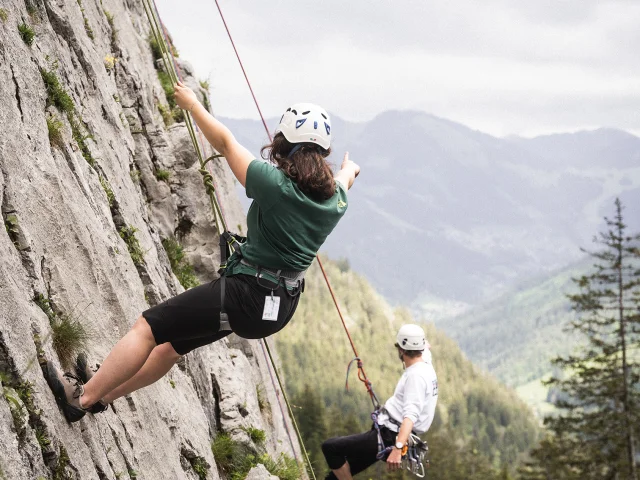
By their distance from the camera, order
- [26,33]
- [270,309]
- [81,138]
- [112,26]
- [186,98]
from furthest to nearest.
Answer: [112,26]
[81,138]
[26,33]
[186,98]
[270,309]

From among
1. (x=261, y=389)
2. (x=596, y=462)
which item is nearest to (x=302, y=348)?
(x=596, y=462)

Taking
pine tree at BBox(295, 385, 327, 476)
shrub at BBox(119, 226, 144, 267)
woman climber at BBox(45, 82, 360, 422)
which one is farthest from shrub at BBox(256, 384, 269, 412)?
pine tree at BBox(295, 385, 327, 476)

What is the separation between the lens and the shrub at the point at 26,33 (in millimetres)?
7043

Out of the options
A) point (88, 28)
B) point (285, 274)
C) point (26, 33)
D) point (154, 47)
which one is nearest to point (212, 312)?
point (285, 274)

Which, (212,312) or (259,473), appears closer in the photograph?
(212,312)

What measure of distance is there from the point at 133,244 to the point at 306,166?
3.73 meters

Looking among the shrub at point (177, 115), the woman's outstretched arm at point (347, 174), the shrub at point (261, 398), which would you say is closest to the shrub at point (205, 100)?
the shrub at point (177, 115)

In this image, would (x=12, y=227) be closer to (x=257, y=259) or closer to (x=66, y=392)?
(x=66, y=392)

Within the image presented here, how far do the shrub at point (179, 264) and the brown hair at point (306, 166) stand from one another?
5552mm

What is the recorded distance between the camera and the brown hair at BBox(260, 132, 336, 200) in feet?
17.8

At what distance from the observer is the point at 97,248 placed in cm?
698

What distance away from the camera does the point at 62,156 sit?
6.94 m

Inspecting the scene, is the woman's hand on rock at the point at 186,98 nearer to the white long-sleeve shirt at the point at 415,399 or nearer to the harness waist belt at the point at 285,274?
the harness waist belt at the point at 285,274

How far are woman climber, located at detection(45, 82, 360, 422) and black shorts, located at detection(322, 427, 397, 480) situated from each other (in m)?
4.30
